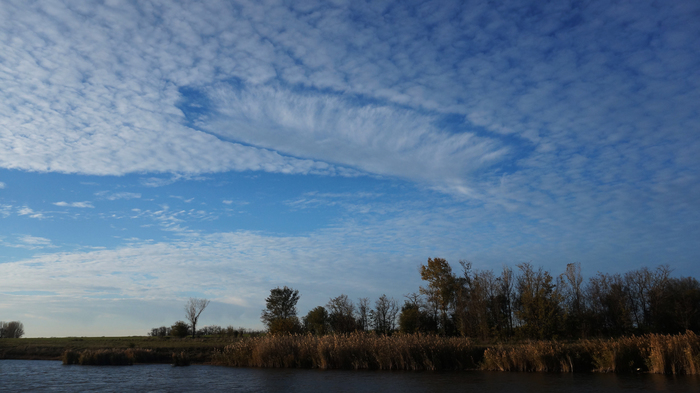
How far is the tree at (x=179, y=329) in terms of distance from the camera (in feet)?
227

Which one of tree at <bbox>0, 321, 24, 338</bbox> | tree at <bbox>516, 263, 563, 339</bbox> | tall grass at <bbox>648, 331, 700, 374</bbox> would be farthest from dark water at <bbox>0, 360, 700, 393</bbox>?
tree at <bbox>0, 321, 24, 338</bbox>

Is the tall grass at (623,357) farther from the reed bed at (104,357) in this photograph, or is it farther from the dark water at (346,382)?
the reed bed at (104,357)

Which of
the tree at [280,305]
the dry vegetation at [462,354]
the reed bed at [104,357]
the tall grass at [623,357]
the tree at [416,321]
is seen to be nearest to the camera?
the dry vegetation at [462,354]

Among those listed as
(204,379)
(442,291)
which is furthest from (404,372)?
(442,291)

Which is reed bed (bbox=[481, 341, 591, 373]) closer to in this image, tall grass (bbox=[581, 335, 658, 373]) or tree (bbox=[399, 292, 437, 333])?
tall grass (bbox=[581, 335, 658, 373])

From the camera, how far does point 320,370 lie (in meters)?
30.8

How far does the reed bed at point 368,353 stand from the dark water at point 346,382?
2373mm

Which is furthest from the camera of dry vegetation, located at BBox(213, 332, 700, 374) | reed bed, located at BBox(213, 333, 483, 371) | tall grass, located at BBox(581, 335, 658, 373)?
reed bed, located at BBox(213, 333, 483, 371)

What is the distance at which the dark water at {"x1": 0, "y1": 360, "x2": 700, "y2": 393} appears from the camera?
65.6ft

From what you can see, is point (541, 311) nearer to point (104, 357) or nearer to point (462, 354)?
point (462, 354)

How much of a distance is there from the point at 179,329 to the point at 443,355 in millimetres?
51870

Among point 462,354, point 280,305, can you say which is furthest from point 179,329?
point 462,354

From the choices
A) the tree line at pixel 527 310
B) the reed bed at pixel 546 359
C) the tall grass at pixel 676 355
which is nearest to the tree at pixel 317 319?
the tree line at pixel 527 310

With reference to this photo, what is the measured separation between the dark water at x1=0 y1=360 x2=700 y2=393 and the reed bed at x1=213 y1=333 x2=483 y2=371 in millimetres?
2373
